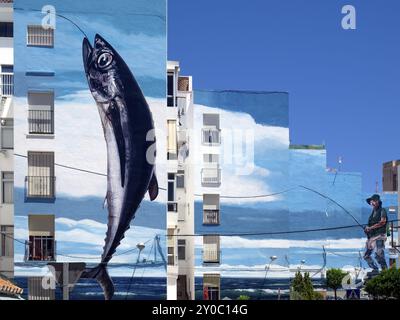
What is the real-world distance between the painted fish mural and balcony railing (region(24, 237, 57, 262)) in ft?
1.45

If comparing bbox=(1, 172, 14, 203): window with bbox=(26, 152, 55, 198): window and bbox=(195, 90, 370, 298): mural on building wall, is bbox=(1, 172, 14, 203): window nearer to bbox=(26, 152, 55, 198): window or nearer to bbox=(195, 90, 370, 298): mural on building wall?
bbox=(26, 152, 55, 198): window

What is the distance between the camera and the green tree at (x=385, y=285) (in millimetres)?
11547

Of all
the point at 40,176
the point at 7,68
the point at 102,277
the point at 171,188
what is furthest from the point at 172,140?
the point at 7,68

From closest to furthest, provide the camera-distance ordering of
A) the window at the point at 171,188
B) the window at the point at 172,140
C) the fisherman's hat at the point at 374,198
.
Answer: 1. the window at the point at 172,140
2. the window at the point at 171,188
3. the fisherman's hat at the point at 374,198

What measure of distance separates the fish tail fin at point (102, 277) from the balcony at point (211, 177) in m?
2.20

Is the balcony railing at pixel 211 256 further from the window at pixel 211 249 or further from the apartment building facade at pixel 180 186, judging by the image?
the apartment building facade at pixel 180 186

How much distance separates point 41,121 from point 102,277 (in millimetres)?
1829

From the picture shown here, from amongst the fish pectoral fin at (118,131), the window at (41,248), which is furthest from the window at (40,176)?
the fish pectoral fin at (118,131)

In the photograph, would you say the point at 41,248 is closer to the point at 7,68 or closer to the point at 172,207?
the point at 172,207

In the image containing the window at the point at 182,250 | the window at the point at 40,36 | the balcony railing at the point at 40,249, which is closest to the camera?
the balcony railing at the point at 40,249

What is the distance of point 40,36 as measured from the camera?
8.59 m

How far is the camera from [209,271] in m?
10.3
